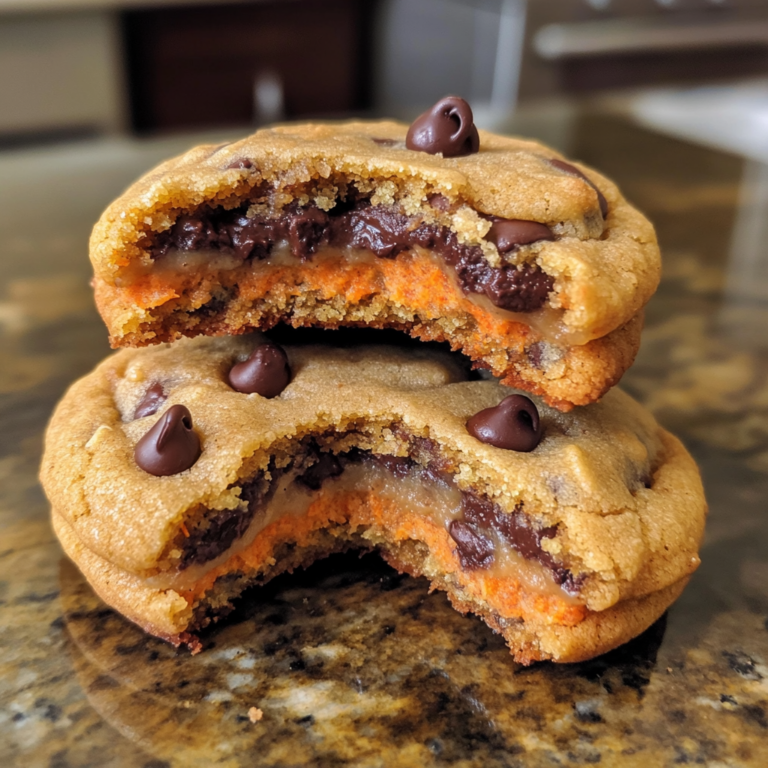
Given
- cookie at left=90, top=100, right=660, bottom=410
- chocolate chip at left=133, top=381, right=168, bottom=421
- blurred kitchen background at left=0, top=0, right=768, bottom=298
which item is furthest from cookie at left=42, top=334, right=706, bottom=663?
blurred kitchen background at left=0, top=0, right=768, bottom=298

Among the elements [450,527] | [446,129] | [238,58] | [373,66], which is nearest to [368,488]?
[450,527]

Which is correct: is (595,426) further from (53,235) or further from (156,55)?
(156,55)

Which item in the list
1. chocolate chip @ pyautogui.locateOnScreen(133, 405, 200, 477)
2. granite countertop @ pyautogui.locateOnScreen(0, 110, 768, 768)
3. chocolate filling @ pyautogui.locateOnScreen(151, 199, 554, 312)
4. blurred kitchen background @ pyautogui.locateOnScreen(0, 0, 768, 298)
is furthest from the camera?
blurred kitchen background @ pyautogui.locateOnScreen(0, 0, 768, 298)

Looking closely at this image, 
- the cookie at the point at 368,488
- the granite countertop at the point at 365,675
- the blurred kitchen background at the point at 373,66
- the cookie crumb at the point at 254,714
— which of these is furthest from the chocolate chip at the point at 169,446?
the blurred kitchen background at the point at 373,66

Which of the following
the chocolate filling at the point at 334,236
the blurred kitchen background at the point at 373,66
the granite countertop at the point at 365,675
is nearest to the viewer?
the granite countertop at the point at 365,675

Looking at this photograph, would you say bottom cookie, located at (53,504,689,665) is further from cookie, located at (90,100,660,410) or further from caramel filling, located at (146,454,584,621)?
cookie, located at (90,100,660,410)

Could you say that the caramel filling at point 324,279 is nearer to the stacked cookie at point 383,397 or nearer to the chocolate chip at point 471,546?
the stacked cookie at point 383,397

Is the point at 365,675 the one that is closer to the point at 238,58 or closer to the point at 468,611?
the point at 468,611

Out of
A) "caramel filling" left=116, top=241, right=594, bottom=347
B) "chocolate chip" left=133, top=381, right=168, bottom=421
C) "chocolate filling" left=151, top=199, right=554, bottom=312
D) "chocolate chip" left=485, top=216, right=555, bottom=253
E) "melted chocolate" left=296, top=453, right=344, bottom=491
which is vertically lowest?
"melted chocolate" left=296, top=453, right=344, bottom=491
